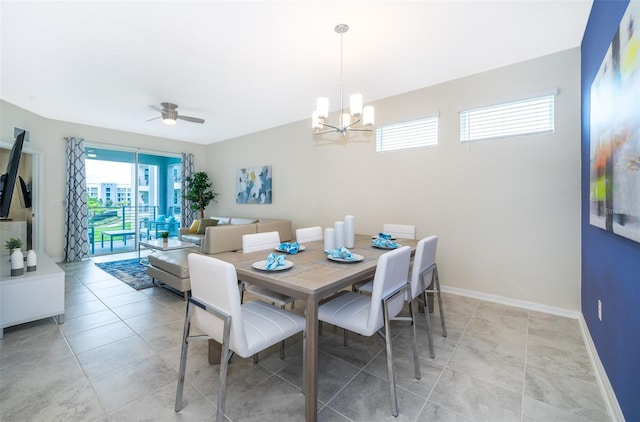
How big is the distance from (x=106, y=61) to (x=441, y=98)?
3.86 m

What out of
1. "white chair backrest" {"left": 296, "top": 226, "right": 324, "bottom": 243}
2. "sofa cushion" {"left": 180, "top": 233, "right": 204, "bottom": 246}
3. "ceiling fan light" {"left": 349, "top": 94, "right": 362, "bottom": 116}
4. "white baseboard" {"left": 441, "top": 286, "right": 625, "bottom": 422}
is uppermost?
"ceiling fan light" {"left": 349, "top": 94, "right": 362, "bottom": 116}

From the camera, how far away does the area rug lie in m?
3.79

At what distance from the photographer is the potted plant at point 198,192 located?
6.50m

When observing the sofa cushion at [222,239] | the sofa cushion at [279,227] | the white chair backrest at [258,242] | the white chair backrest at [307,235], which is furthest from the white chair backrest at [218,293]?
the sofa cushion at [279,227]

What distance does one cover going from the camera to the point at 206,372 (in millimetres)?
1855

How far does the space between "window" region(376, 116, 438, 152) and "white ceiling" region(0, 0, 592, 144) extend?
46 centimetres

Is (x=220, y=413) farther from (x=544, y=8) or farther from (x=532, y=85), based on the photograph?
(x=532, y=85)

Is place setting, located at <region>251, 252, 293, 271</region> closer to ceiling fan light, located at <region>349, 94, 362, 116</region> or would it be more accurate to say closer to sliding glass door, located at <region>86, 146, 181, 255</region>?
ceiling fan light, located at <region>349, 94, 362, 116</region>

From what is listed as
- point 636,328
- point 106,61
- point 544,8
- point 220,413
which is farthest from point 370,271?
point 106,61

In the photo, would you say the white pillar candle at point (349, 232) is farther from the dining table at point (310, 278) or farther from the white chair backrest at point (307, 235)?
the white chair backrest at point (307, 235)

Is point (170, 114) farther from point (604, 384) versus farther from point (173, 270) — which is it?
point (604, 384)

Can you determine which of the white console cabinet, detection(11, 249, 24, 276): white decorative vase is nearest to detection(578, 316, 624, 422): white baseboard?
the white console cabinet

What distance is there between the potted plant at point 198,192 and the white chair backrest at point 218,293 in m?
5.57

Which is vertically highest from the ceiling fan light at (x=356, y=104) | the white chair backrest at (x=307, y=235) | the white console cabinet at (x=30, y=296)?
the ceiling fan light at (x=356, y=104)
